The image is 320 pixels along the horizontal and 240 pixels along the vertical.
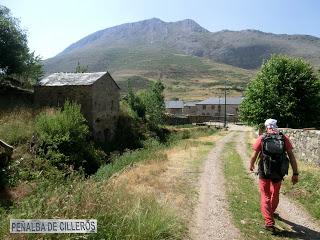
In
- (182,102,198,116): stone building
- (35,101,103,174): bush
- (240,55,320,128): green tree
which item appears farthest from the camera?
(182,102,198,116): stone building

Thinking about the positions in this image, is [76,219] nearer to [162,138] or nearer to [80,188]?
[80,188]

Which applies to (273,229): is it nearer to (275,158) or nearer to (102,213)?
(275,158)

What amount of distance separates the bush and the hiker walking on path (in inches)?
629

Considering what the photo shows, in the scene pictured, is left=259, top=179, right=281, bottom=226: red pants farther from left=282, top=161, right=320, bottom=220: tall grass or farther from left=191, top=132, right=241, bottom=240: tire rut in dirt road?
left=282, top=161, right=320, bottom=220: tall grass

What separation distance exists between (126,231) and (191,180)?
734 centimetres

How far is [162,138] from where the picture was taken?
1826 inches

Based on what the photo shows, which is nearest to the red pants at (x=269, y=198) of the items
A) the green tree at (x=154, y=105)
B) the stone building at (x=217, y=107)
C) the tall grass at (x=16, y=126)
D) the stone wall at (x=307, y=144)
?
the stone wall at (x=307, y=144)

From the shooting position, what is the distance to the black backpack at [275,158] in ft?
24.8

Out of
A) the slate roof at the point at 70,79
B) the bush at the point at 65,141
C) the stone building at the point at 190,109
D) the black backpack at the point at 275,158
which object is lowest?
the stone building at the point at 190,109

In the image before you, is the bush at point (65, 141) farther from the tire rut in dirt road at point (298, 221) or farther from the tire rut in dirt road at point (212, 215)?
the tire rut in dirt road at point (298, 221)

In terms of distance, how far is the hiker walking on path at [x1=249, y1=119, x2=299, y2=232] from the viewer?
760 centimetres

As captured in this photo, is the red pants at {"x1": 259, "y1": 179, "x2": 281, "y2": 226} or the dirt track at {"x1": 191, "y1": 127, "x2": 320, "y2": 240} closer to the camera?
the dirt track at {"x1": 191, "y1": 127, "x2": 320, "y2": 240}

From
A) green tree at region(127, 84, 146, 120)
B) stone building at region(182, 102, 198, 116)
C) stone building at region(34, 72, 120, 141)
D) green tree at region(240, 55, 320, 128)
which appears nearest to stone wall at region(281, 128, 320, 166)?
green tree at region(240, 55, 320, 128)

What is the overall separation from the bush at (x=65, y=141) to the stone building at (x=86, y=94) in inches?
206
